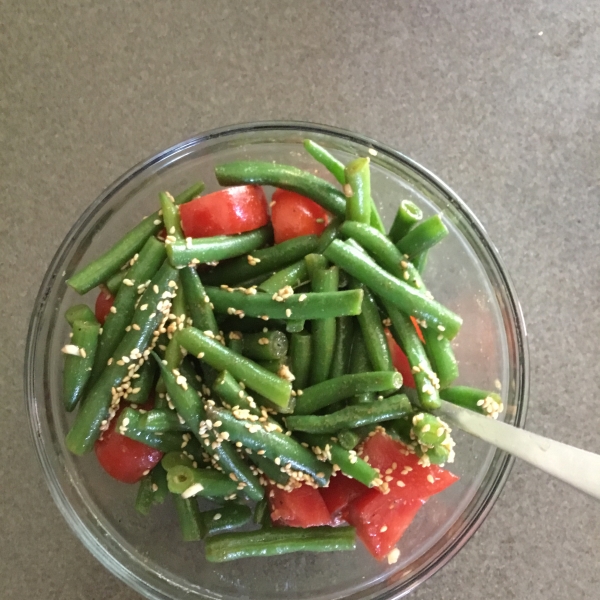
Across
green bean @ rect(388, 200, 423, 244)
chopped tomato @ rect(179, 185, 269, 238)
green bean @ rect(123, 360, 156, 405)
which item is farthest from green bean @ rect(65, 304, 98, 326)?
green bean @ rect(388, 200, 423, 244)

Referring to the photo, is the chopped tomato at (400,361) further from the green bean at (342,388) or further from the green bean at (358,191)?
the green bean at (358,191)

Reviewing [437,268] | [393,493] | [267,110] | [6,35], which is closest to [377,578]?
[393,493]

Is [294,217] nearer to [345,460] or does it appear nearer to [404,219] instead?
[404,219]

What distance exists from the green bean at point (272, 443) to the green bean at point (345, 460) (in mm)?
25

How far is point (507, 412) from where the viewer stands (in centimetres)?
122

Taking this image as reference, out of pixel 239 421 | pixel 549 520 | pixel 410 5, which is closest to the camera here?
pixel 239 421

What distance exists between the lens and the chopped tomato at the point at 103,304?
1.15 meters

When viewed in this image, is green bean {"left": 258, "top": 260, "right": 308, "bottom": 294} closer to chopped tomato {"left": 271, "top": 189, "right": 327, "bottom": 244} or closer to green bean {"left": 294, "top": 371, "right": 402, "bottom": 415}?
chopped tomato {"left": 271, "top": 189, "right": 327, "bottom": 244}

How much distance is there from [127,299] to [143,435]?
9.6 inches

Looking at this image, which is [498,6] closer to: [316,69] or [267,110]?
[316,69]

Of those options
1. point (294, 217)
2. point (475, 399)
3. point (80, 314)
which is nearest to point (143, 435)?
point (80, 314)

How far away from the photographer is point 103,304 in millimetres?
1166

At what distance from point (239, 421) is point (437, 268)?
1.78 ft

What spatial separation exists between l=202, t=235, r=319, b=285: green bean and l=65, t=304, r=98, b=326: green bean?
0.72 feet
